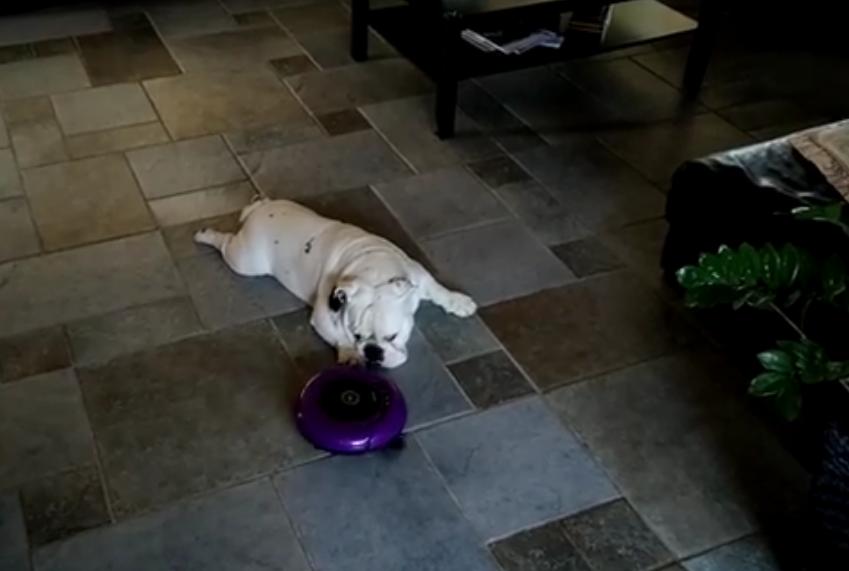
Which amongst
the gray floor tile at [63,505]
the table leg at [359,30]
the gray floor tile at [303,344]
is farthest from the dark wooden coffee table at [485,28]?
the gray floor tile at [63,505]

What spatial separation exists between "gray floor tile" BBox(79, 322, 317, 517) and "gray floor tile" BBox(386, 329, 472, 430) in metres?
0.23

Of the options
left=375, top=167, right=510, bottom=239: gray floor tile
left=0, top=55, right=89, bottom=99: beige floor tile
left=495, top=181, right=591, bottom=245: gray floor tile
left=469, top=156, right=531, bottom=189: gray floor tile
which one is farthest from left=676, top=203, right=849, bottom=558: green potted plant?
left=0, top=55, right=89, bottom=99: beige floor tile

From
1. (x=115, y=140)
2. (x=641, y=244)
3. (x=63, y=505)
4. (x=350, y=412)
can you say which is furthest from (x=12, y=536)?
(x=641, y=244)

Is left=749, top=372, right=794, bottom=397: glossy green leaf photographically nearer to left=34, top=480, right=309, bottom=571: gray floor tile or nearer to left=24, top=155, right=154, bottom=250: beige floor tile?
left=34, top=480, right=309, bottom=571: gray floor tile

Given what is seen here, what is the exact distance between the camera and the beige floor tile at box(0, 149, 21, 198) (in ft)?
8.78

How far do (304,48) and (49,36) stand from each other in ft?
3.14

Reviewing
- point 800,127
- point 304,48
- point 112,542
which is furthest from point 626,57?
point 112,542

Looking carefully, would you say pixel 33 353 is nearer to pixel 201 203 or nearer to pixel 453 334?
pixel 201 203

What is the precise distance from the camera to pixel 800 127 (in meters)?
3.13

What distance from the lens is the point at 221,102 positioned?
3.15m

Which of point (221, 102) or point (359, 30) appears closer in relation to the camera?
point (221, 102)

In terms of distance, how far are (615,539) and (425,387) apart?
0.54 m

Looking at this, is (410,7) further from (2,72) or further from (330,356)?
(330,356)

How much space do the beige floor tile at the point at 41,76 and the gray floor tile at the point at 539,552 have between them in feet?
7.51
